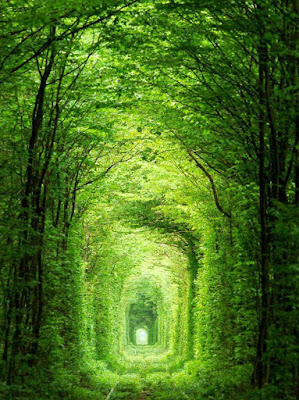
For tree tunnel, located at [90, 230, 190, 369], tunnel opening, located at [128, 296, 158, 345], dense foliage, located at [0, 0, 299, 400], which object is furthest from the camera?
tunnel opening, located at [128, 296, 158, 345]

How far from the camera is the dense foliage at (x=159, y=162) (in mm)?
8281

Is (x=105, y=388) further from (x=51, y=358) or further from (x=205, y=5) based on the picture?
(x=205, y=5)

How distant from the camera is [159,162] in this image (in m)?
20.9

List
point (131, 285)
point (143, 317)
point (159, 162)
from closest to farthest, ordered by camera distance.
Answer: point (159, 162) < point (131, 285) < point (143, 317)

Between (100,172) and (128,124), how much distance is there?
2.68 meters

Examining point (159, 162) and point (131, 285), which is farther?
point (131, 285)

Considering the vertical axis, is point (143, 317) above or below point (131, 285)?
below

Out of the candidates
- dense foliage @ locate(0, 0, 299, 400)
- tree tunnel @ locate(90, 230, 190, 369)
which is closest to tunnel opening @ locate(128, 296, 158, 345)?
tree tunnel @ locate(90, 230, 190, 369)

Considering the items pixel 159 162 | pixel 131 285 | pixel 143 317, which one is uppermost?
pixel 159 162

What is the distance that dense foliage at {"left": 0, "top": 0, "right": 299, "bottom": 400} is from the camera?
8.28m

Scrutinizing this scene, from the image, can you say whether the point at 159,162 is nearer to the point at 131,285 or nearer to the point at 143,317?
the point at 131,285

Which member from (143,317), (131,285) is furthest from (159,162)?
(143,317)

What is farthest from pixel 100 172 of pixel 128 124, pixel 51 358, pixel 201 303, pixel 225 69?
pixel 225 69

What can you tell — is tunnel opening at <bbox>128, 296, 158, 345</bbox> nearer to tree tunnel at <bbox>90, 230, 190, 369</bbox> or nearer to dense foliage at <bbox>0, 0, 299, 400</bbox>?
tree tunnel at <bbox>90, 230, 190, 369</bbox>
